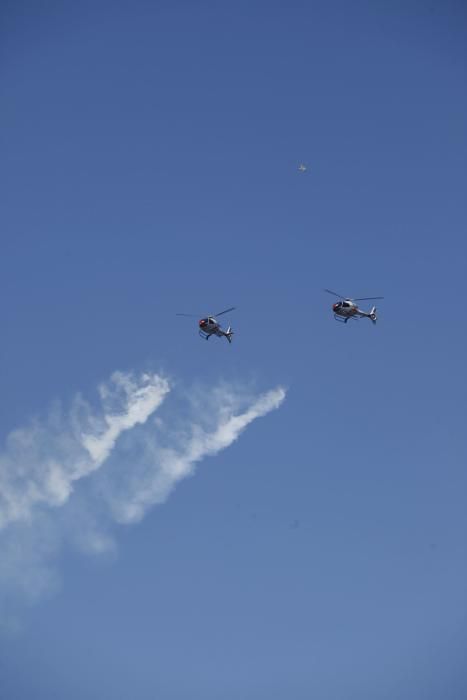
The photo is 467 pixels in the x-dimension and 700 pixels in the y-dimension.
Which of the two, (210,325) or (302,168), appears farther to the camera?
(210,325)

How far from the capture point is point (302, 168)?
105188mm

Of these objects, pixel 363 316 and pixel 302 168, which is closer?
pixel 302 168

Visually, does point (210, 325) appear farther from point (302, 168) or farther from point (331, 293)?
point (302, 168)

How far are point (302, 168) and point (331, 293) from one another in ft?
83.7

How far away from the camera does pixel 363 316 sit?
127062 millimetres

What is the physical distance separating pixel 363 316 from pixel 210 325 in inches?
1063

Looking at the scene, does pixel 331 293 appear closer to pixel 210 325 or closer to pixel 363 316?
pixel 363 316

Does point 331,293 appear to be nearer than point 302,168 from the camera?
No

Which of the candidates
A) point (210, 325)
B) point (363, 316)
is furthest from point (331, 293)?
point (210, 325)

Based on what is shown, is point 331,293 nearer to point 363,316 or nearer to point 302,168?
point 363,316

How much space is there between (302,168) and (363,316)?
32.6 metres

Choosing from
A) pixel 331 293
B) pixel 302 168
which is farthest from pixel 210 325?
pixel 302 168
